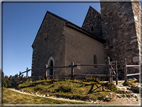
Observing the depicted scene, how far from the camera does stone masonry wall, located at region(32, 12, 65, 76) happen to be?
10.8 metres

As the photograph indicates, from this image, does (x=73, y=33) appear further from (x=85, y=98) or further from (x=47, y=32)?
(x=85, y=98)

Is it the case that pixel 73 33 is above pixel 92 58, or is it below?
above

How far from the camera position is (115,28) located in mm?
13945

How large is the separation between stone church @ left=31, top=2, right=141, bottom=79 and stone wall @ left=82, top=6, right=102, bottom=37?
0.58 meters

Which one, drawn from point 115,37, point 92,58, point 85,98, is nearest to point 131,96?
point 85,98

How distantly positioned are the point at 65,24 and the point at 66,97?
7.14 m

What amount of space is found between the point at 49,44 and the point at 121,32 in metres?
7.85

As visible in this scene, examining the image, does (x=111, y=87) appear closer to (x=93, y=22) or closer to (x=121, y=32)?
(x=121, y=32)

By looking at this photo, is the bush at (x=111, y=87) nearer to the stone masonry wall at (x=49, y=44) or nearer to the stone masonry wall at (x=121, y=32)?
the stone masonry wall at (x=49, y=44)

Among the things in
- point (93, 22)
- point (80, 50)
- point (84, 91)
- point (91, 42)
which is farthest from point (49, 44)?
point (93, 22)

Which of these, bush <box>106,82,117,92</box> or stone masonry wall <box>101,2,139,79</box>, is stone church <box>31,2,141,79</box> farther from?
bush <box>106,82,117,92</box>

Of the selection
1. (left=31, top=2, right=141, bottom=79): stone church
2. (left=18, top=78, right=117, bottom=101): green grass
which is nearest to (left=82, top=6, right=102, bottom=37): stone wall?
(left=31, top=2, right=141, bottom=79): stone church

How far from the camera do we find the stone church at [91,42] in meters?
10.9

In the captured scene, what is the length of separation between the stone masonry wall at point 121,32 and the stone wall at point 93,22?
0.99 m
